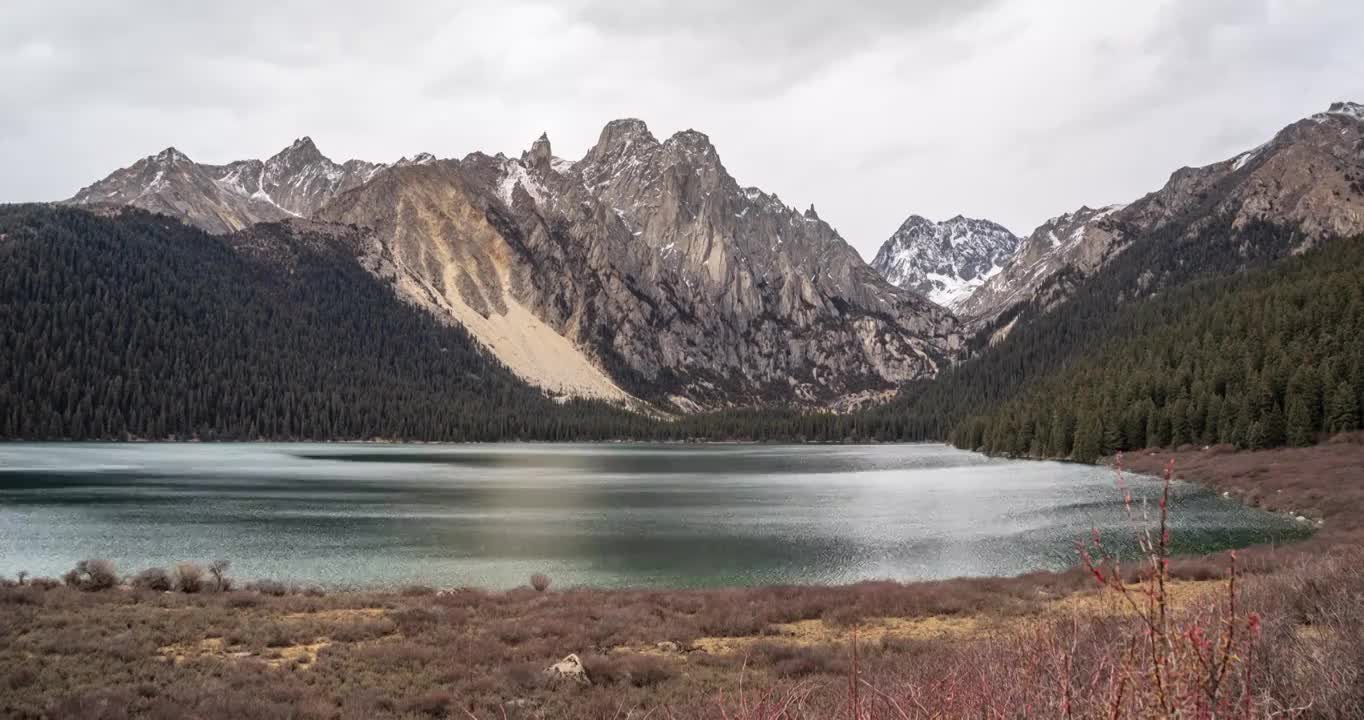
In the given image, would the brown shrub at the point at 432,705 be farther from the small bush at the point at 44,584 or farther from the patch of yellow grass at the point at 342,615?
the small bush at the point at 44,584

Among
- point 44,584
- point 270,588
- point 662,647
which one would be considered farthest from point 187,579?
point 662,647

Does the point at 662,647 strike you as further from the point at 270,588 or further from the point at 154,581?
the point at 154,581

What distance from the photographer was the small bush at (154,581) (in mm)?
30833

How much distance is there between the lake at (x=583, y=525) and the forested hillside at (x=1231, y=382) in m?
17.0

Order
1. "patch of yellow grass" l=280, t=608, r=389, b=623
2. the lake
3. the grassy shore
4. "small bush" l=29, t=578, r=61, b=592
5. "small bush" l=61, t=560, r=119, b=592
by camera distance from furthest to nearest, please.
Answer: the lake < "small bush" l=61, t=560, r=119, b=592 < "small bush" l=29, t=578, r=61, b=592 < "patch of yellow grass" l=280, t=608, r=389, b=623 < the grassy shore

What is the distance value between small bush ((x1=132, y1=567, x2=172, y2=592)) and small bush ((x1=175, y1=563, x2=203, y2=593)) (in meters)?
0.43

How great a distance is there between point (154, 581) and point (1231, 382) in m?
112

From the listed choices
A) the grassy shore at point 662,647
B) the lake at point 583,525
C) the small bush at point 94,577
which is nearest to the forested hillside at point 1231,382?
the lake at point 583,525

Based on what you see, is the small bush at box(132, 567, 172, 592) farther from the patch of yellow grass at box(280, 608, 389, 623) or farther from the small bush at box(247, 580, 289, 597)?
the patch of yellow grass at box(280, 608, 389, 623)

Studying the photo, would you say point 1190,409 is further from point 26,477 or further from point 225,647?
point 26,477

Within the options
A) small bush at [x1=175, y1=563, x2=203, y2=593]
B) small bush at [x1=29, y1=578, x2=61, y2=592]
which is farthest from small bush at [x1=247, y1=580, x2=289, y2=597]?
small bush at [x1=29, y1=578, x2=61, y2=592]

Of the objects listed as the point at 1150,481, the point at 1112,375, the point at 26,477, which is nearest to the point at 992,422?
the point at 1112,375

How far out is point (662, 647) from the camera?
2205 centimetres

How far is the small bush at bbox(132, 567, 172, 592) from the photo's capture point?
3083cm
